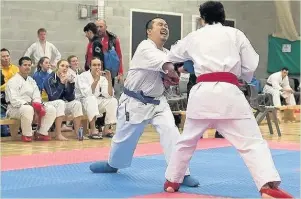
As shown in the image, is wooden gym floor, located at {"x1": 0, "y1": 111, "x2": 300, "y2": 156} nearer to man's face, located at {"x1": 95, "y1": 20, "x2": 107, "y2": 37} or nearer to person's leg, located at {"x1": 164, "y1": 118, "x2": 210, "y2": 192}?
man's face, located at {"x1": 95, "y1": 20, "x2": 107, "y2": 37}

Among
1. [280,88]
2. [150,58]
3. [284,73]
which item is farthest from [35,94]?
[284,73]

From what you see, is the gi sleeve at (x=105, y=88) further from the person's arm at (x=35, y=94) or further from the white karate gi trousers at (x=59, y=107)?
the person's arm at (x=35, y=94)

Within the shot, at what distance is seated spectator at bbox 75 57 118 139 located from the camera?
28.5 ft

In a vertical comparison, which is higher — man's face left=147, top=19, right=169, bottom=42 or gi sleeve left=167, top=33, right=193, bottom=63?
man's face left=147, top=19, right=169, bottom=42

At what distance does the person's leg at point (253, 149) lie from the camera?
3754mm

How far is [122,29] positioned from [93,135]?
5066 mm

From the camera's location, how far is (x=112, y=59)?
919cm

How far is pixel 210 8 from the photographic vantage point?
4.09 metres

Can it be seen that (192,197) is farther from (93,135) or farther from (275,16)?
(275,16)

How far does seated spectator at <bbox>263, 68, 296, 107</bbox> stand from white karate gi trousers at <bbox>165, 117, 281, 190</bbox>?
33.2 ft

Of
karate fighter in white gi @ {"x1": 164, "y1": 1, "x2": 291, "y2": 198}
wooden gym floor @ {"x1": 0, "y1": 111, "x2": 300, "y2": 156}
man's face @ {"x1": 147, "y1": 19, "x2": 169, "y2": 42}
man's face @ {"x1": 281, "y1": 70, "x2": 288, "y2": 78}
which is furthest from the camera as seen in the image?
man's face @ {"x1": 281, "y1": 70, "x2": 288, "y2": 78}

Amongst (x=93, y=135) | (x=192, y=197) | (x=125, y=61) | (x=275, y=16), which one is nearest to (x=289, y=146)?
(x=93, y=135)

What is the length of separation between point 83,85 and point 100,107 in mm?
494

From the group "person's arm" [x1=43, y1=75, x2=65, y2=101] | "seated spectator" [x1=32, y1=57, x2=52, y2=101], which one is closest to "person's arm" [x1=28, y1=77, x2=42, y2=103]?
"person's arm" [x1=43, y1=75, x2=65, y2=101]
